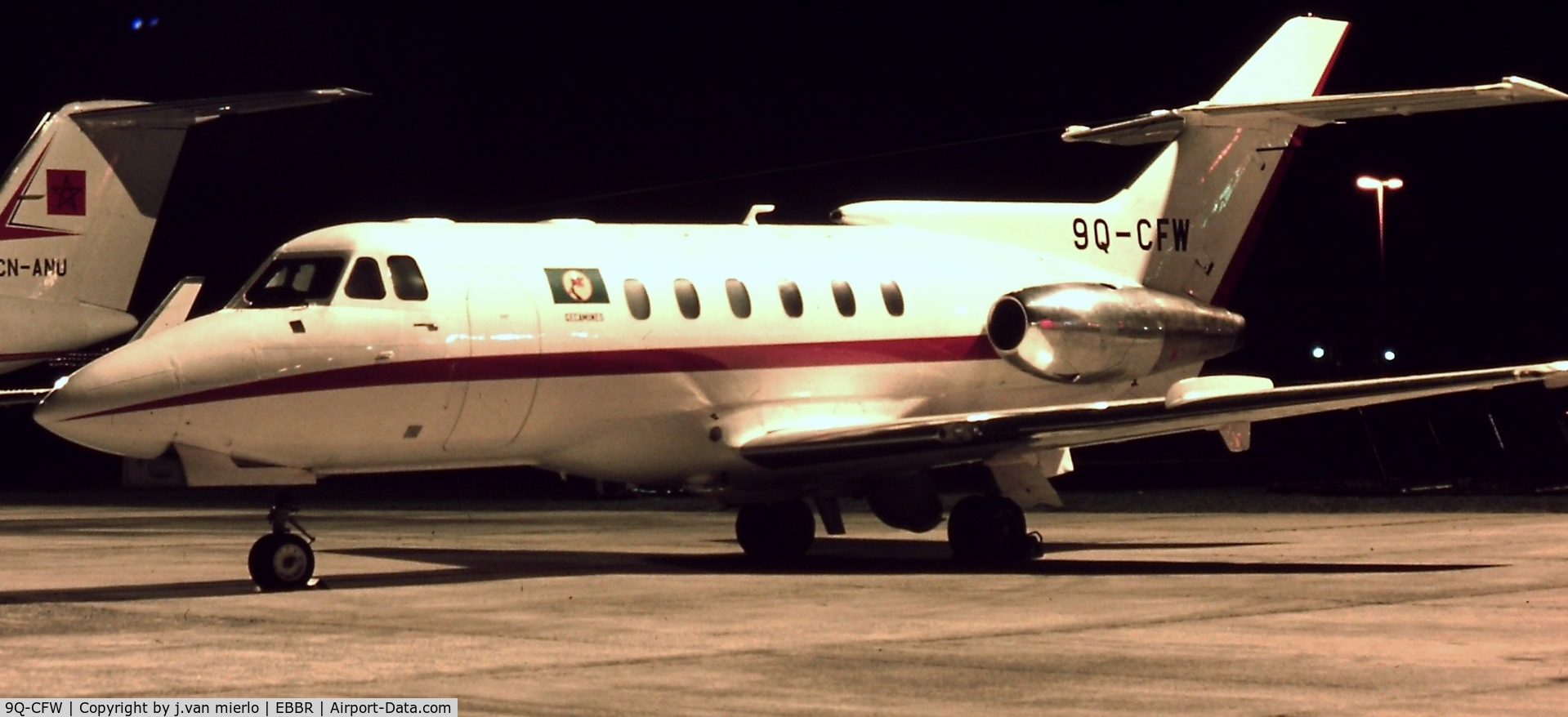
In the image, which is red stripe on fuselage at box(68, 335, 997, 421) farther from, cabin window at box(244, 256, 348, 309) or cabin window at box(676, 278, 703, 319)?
cabin window at box(244, 256, 348, 309)

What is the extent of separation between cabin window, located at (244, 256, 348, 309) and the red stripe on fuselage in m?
0.68

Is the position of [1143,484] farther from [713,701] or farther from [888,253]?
[713,701]

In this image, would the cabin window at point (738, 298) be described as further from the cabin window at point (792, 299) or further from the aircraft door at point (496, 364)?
the aircraft door at point (496, 364)

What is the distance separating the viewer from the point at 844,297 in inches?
710

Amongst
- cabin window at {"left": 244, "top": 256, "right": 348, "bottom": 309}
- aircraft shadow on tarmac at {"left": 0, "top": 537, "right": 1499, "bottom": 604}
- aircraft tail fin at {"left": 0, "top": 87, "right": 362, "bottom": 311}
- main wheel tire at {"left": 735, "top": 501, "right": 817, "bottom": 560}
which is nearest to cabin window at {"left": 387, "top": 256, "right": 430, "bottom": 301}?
cabin window at {"left": 244, "top": 256, "right": 348, "bottom": 309}

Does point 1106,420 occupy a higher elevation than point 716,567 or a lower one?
higher

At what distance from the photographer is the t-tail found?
1978 cm

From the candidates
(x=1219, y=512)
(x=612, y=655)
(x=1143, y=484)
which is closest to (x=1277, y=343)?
(x=1143, y=484)

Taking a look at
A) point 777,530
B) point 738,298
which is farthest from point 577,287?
point 777,530

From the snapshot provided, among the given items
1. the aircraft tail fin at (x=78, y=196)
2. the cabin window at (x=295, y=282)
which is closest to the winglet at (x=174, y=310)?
the cabin window at (x=295, y=282)

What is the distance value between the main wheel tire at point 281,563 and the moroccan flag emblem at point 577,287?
112 inches

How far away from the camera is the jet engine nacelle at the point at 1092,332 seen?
1816 cm

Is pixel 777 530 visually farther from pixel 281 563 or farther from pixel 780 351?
pixel 281 563

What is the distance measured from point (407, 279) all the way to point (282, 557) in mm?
2273
